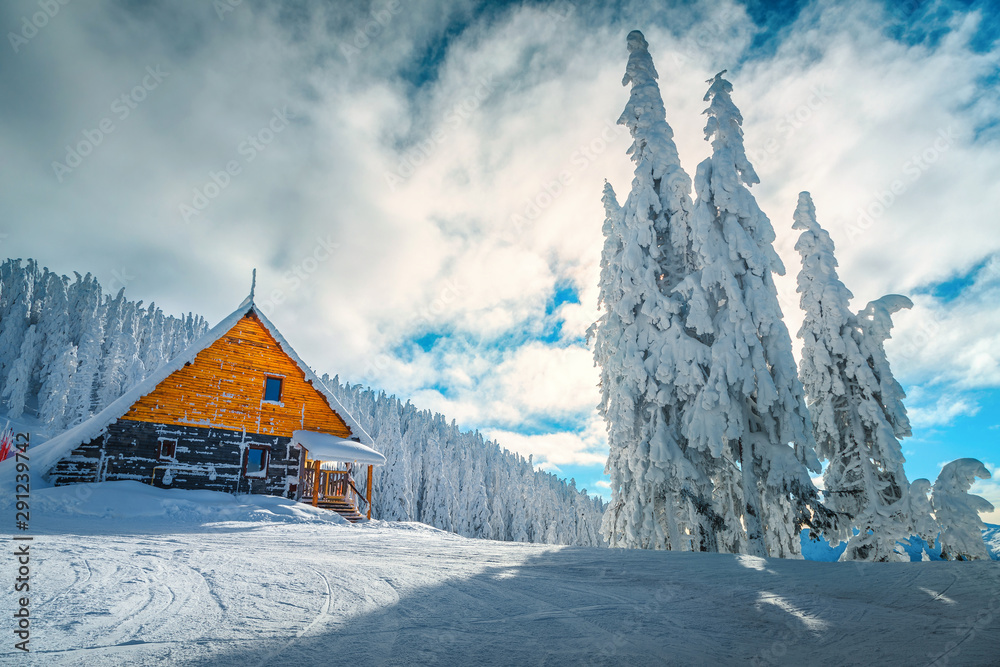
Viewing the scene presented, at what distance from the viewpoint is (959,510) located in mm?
11266

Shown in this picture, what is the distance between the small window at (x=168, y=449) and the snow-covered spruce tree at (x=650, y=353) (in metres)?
15.5

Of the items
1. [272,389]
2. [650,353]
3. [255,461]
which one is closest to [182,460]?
[255,461]

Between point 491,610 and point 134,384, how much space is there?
194 ft

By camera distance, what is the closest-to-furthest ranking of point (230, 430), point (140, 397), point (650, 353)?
point (650, 353), point (140, 397), point (230, 430)

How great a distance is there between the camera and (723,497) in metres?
12.7

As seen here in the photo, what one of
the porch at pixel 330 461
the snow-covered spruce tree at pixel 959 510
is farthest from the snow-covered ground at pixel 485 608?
the porch at pixel 330 461

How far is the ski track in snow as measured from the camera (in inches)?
111

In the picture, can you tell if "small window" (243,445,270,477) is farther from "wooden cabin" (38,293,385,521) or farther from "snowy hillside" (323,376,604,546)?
"snowy hillside" (323,376,604,546)

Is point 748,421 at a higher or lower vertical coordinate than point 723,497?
higher

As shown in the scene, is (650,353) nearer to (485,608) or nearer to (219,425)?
(485,608)

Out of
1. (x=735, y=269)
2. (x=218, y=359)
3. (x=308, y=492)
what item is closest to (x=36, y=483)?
(x=218, y=359)

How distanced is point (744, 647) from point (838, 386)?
15.7m

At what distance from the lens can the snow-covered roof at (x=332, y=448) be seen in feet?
56.4

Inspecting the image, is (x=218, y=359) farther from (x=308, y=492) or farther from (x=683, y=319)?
(x=683, y=319)
